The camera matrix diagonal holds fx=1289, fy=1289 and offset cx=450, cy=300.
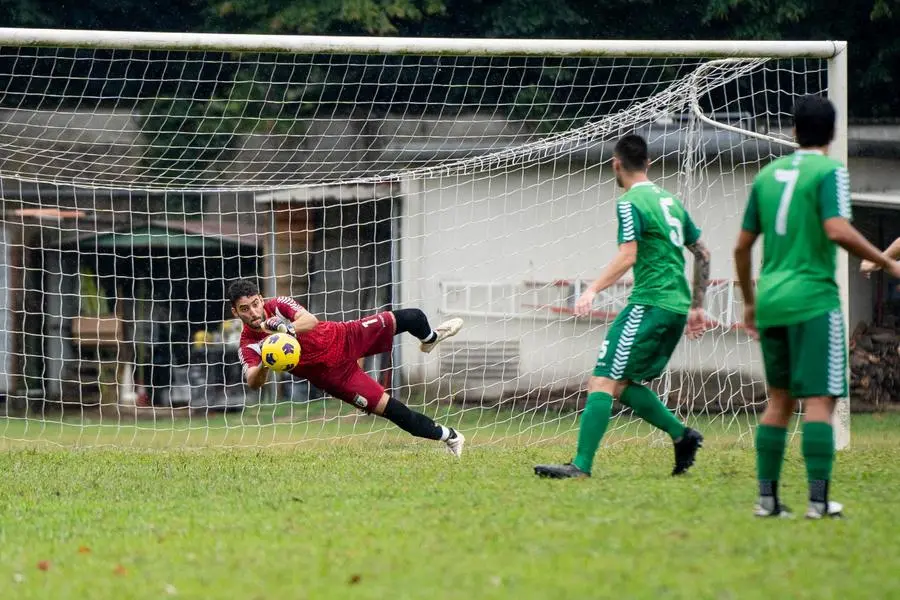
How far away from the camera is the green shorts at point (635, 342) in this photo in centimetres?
709

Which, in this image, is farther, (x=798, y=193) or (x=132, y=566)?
(x=798, y=193)

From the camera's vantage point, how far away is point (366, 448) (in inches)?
407

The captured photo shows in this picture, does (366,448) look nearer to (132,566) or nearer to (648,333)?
(648,333)

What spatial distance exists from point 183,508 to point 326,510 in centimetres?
82

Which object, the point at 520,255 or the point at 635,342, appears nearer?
the point at 635,342

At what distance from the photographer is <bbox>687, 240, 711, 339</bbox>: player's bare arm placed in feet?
23.6

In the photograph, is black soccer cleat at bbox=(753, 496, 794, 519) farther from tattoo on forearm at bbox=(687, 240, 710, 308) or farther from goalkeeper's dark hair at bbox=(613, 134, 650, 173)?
goalkeeper's dark hair at bbox=(613, 134, 650, 173)

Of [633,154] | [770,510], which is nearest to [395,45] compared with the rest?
[633,154]

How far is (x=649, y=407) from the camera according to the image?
7.39 meters

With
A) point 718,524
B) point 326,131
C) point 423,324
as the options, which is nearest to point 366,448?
point 423,324

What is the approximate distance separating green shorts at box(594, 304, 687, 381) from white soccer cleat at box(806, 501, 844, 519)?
166cm

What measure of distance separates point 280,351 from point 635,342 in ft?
8.75

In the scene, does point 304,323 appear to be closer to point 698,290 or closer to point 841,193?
point 698,290

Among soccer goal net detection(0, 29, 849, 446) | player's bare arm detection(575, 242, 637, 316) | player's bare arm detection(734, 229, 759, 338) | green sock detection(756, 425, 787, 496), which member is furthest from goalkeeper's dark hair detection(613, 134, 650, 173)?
soccer goal net detection(0, 29, 849, 446)
